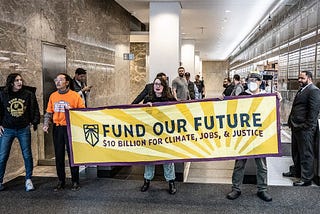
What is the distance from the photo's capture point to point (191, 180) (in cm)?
502

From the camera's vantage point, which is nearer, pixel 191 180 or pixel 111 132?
pixel 111 132

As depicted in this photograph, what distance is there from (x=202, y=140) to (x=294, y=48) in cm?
558

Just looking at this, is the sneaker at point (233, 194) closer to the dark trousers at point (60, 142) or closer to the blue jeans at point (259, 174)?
the blue jeans at point (259, 174)

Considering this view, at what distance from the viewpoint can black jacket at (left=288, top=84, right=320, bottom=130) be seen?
4.52 meters

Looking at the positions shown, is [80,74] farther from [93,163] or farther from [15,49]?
[93,163]

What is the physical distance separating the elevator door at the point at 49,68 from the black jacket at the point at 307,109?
411 cm

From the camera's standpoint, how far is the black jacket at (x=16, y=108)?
4.24m

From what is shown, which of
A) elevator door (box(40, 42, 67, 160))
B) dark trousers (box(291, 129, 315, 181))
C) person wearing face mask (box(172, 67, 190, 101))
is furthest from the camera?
person wearing face mask (box(172, 67, 190, 101))

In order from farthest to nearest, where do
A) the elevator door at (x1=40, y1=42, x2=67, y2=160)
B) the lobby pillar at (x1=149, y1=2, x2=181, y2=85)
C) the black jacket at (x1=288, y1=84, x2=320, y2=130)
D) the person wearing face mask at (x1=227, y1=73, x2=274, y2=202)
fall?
the lobby pillar at (x1=149, y1=2, x2=181, y2=85) < the elevator door at (x1=40, y1=42, x2=67, y2=160) < the black jacket at (x1=288, y1=84, x2=320, y2=130) < the person wearing face mask at (x1=227, y1=73, x2=274, y2=202)

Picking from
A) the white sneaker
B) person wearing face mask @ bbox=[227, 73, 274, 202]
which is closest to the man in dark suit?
person wearing face mask @ bbox=[227, 73, 274, 202]

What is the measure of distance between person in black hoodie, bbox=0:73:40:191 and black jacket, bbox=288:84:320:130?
357cm

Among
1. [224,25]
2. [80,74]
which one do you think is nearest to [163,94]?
[80,74]

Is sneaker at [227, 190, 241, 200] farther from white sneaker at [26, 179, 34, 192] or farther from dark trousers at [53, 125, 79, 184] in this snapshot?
white sneaker at [26, 179, 34, 192]

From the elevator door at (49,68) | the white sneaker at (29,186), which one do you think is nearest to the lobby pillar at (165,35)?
the elevator door at (49,68)
